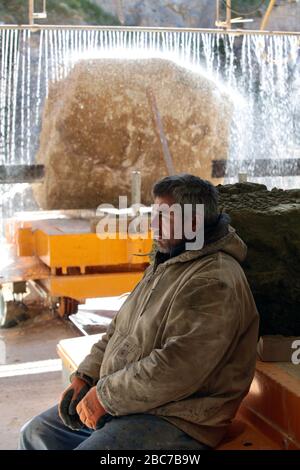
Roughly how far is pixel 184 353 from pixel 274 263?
34.3 inches

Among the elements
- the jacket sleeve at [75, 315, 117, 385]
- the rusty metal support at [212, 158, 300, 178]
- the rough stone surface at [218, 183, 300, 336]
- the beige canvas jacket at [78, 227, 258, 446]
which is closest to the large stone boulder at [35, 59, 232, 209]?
the rusty metal support at [212, 158, 300, 178]

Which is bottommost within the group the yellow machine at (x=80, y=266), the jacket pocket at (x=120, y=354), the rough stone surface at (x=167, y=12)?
the yellow machine at (x=80, y=266)

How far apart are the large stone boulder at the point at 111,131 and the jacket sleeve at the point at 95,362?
20.1 feet

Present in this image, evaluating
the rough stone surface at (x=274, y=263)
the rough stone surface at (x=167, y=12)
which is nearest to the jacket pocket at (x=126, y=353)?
the rough stone surface at (x=274, y=263)

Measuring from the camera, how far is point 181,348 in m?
2.20

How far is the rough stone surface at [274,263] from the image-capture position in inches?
114

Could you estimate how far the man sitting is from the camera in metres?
2.22

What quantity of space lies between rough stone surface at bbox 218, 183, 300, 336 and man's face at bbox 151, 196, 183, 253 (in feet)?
1.78

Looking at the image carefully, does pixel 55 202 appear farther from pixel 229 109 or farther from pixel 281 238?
pixel 281 238

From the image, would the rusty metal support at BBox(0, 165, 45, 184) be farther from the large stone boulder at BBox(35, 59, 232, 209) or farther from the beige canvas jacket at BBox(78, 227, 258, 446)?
the beige canvas jacket at BBox(78, 227, 258, 446)

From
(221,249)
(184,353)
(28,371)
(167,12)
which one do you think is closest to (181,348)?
(184,353)

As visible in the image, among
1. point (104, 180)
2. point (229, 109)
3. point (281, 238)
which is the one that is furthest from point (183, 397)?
point (229, 109)

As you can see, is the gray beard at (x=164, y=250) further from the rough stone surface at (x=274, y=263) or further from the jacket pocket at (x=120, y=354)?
the rough stone surface at (x=274, y=263)

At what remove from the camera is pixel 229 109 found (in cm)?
1002
